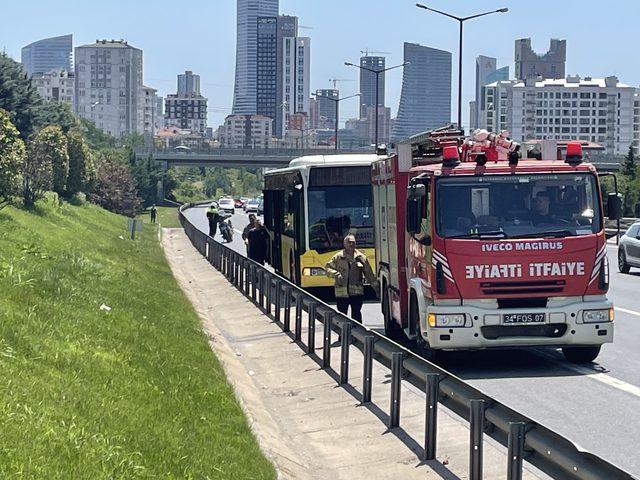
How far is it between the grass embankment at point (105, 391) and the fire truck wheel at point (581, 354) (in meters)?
4.59

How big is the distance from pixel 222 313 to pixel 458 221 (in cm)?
1242

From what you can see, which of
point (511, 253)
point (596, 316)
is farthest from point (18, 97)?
point (596, 316)

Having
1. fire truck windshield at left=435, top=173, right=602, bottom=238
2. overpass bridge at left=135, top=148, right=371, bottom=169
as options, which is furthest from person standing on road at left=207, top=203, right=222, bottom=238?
overpass bridge at left=135, top=148, right=371, bottom=169

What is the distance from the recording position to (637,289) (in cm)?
2947

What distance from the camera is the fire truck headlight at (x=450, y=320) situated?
595 inches

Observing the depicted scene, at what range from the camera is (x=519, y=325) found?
15.2m

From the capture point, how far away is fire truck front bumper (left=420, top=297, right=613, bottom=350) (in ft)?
49.6

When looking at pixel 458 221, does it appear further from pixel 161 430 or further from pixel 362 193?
pixel 362 193

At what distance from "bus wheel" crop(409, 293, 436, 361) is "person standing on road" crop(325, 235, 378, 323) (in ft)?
5.11

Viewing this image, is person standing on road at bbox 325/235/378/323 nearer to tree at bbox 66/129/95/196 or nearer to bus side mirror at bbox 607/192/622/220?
bus side mirror at bbox 607/192/622/220

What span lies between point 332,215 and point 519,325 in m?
10.7

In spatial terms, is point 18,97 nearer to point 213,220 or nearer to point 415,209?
point 213,220

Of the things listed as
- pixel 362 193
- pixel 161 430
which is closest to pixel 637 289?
pixel 362 193

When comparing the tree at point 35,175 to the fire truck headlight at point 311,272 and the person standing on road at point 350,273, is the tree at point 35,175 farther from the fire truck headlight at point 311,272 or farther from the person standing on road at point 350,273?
the person standing on road at point 350,273
